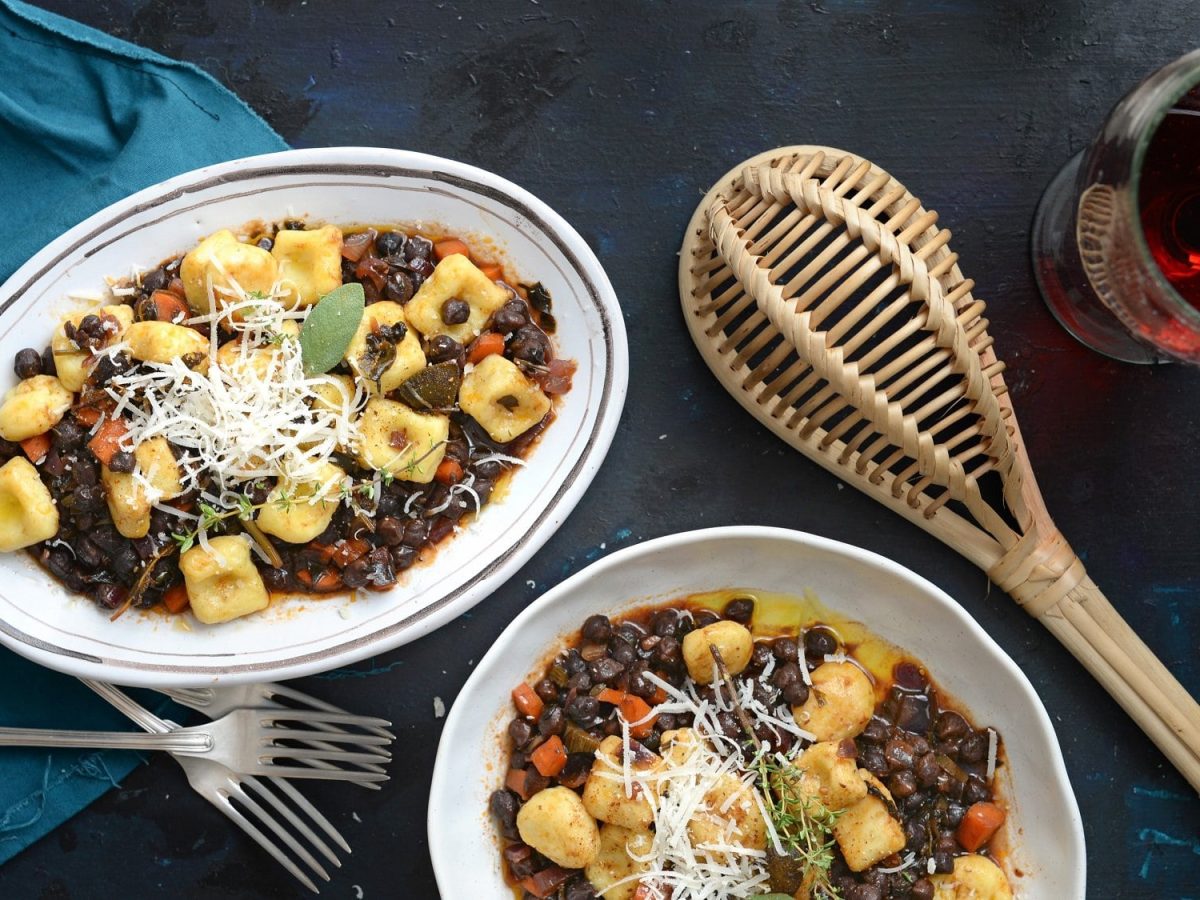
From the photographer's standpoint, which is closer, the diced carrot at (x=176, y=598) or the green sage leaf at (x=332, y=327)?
the green sage leaf at (x=332, y=327)

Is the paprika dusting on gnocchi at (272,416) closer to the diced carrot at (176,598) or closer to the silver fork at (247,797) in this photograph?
the diced carrot at (176,598)

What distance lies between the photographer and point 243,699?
3137 millimetres

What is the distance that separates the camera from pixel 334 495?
9.57ft

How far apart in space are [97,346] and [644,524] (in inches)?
67.8

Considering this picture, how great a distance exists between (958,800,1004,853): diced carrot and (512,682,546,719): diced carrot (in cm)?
137

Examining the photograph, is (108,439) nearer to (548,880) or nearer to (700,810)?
(548,880)

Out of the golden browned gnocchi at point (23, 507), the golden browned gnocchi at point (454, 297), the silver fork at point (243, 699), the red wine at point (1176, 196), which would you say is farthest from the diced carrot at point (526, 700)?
the red wine at point (1176, 196)

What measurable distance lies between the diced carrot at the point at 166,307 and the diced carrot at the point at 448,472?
863 mm

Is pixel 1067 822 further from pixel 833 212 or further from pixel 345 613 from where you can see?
pixel 345 613

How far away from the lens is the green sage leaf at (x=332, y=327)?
280 cm

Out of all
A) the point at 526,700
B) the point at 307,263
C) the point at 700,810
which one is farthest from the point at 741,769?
the point at 307,263

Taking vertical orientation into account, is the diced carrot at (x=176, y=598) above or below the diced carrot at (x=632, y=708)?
below

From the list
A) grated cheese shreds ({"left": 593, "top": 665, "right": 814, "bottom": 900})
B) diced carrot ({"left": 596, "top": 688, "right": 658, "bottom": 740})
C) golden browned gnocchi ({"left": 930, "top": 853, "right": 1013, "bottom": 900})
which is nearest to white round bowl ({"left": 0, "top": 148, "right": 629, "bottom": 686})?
diced carrot ({"left": 596, "top": 688, "right": 658, "bottom": 740})

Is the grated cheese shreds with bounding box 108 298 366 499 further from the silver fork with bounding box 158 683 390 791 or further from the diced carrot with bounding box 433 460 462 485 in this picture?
the silver fork with bounding box 158 683 390 791
